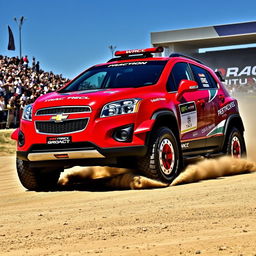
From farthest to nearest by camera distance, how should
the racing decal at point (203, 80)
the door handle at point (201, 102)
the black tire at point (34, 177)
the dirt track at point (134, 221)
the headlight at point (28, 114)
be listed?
the racing decal at point (203, 80)
the door handle at point (201, 102)
the black tire at point (34, 177)
the headlight at point (28, 114)
the dirt track at point (134, 221)

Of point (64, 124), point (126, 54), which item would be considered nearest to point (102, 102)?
point (64, 124)

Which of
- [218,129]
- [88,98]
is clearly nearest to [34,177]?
[88,98]

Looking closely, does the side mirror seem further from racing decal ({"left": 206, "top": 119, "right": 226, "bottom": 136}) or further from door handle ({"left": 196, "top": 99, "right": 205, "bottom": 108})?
racing decal ({"left": 206, "top": 119, "right": 226, "bottom": 136})

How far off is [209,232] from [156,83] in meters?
3.98

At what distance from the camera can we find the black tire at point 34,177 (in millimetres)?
8312

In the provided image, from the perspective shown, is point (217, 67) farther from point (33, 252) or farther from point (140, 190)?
point (33, 252)

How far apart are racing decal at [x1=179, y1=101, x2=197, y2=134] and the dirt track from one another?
976 millimetres

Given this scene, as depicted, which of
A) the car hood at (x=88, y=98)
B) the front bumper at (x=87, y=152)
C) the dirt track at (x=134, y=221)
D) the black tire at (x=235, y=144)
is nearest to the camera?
the dirt track at (x=134, y=221)

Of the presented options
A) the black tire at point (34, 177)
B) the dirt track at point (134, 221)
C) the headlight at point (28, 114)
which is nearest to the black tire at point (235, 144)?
the dirt track at point (134, 221)

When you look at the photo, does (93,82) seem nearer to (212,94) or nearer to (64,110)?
(64,110)

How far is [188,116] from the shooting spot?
872 centimetres

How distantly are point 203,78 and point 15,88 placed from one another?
57.6 feet

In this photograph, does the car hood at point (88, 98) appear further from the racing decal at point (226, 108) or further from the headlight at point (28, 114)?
the racing decal at point (226, 108)

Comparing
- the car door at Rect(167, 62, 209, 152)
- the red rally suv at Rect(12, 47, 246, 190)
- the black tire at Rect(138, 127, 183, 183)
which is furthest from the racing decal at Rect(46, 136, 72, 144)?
the car door at Rect(167, 62, 209, 152)
